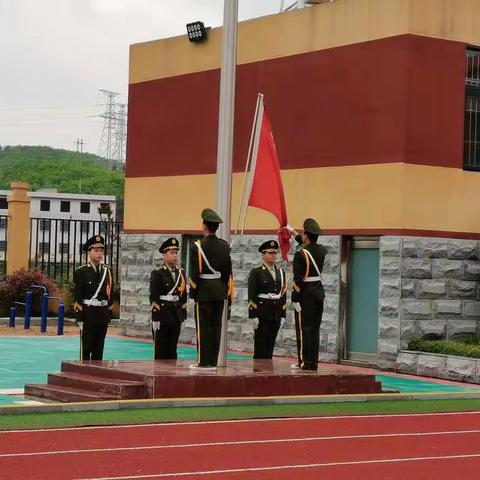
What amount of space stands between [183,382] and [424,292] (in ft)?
24.7

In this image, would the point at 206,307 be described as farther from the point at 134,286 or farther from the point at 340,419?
the point at 134,286

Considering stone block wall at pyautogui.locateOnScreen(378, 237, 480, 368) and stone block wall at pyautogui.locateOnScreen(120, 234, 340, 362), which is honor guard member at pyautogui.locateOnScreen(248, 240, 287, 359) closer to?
stone block wall at pyautogui.locateOnScreen(378, 237, 480, 368)

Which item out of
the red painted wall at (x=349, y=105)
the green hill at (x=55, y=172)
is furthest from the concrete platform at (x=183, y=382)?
the green hill at (x=55, y=172)

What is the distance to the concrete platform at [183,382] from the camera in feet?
48.6

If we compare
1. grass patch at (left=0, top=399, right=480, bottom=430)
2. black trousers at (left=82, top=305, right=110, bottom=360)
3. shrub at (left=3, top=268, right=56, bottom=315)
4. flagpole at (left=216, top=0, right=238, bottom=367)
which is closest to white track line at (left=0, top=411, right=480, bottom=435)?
grass patch at (left=0, top=399, right=480, bottom=430)

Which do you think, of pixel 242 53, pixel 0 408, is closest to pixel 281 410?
pixel 0 408

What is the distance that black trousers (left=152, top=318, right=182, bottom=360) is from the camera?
17.9 m

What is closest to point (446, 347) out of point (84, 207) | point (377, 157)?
point (377, 157)

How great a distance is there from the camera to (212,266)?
51.7 ft

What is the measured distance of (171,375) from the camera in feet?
49.2

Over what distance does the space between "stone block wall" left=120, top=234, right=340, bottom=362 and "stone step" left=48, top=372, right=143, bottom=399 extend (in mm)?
7421

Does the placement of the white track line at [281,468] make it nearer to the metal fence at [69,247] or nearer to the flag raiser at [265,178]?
the flag raiser at [265,178]

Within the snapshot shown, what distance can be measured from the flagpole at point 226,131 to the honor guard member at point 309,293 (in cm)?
103

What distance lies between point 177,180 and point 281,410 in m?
12.6
